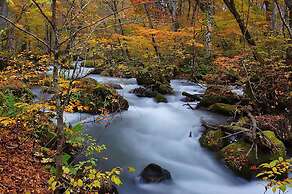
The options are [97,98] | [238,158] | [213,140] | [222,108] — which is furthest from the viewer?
[222,108]

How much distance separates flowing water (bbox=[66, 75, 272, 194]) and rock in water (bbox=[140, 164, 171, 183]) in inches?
5.5

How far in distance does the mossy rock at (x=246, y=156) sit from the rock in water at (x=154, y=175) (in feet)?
5.11

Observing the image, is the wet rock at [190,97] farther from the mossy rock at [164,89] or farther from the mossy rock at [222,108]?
the mossy rock at [222,108]

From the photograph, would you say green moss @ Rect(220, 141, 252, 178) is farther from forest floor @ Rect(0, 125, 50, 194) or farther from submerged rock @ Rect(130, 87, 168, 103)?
submerged rock @ Rect(130, 87, 168, 103)

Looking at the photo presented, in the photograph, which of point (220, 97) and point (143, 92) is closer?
point (220, 97)

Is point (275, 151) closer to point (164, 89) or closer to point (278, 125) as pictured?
point (278, 125)

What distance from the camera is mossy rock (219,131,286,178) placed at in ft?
26.1

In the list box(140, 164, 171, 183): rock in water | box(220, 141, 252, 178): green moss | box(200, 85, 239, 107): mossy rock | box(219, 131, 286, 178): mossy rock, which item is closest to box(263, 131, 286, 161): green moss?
box(219, 131, 286, 178): mossy rock

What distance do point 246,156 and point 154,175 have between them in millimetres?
2140

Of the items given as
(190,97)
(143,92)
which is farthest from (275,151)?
(143,92)

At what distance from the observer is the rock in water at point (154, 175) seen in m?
7.72

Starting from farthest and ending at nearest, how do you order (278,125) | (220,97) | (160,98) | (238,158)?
(160,98)
(220,97)
(278,125)
(238,158)

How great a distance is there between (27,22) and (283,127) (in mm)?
15165

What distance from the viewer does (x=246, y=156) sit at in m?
7.95
